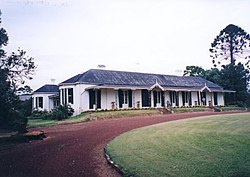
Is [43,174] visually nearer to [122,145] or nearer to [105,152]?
[105,152]

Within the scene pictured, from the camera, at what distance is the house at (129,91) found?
33219 millimetres

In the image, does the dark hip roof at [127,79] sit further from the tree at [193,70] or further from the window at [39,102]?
the tree at [193,70]

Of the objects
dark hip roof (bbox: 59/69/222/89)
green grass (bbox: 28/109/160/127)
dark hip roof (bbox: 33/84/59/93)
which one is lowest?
green grass (bbox: 28/109/160/127)

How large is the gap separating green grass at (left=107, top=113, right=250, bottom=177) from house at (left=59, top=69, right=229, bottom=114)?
1989 cm

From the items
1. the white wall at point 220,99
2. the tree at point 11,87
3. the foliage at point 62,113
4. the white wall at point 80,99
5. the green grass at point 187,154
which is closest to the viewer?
the green grass at point 187,154

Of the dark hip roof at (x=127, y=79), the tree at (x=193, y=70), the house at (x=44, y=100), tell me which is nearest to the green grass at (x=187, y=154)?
the dark hip roof at (x=127, y=79)

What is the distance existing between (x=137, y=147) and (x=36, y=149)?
4743 mm

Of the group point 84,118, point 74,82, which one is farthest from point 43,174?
point 74,82

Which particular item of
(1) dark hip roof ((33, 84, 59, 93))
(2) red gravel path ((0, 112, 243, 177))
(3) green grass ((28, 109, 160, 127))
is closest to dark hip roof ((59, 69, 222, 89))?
(3) green grass ((28, 109, 160, 127))

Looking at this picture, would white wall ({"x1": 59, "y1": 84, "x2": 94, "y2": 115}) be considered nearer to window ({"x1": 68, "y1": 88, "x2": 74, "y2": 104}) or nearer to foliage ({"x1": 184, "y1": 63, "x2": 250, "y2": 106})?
window ({"x1": 68, "y1": 88, "x2": 74, "y2": 104})

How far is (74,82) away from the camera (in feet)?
110

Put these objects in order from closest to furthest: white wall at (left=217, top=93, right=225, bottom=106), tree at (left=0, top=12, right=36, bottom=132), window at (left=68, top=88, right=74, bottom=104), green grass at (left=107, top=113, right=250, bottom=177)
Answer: green grass at (left=107, top=113, right=250, bottom=177) < tree at (left=0, top=12, right=36, bottom=132) < window at (left=68, top=88, right=74, bottom=104) < white wall at (left=217, top=93, right=225, bottom=106)

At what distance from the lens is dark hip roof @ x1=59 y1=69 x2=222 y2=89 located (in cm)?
3486

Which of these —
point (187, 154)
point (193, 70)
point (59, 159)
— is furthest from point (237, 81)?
point (59, 159)
